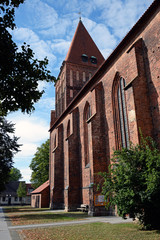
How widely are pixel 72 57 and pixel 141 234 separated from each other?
27243mm

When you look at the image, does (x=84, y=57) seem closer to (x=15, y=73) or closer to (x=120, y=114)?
(x=120, y=114)

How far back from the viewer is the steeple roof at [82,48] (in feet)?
102

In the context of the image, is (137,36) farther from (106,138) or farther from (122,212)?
(122,212)

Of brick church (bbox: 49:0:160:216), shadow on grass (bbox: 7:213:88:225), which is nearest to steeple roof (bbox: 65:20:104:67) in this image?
brick church (bbox: 49:0:160:216)

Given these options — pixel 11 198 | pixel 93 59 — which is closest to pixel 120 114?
pixel 93 59

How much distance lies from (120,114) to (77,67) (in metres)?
17.8

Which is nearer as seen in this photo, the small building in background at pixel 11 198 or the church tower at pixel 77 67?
the church tower at pixel 77 67

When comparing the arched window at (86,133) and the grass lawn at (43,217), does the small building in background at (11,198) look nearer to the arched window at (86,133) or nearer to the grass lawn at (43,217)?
the grass lawn at (43,217)

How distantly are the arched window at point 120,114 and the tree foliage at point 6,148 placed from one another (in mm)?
11982

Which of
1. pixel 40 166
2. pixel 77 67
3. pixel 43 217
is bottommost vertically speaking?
pixel 43 217

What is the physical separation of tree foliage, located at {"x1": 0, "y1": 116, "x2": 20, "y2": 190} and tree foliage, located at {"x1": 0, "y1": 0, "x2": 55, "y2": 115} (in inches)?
603

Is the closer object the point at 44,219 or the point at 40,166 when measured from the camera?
the point at 44,219

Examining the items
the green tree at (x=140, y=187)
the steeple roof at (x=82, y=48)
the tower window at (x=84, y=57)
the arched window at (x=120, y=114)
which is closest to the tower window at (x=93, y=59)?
the steeple roof at (x=82, y=48)

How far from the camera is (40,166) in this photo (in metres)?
39.5
